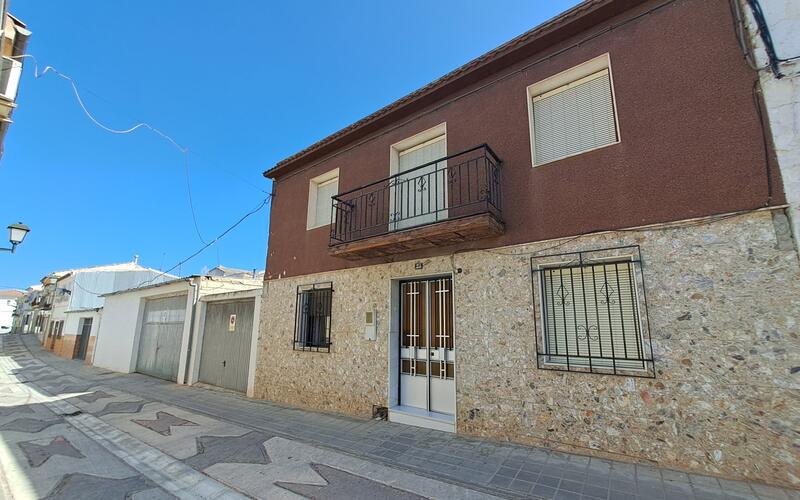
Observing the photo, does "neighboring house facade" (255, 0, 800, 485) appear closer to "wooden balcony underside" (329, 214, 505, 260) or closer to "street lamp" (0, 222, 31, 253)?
"wooden balcony underside" (329, 214, 505, 260)

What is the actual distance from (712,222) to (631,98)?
1.96 metres

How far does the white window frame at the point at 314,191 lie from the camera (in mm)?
8531

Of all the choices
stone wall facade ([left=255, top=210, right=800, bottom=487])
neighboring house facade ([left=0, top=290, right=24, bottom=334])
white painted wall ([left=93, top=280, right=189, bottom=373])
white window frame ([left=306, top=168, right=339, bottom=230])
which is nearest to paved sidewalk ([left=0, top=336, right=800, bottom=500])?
stone wall facade ([left=255, top=210, right=800, bottom=487])

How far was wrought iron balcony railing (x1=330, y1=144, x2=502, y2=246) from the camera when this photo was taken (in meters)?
5.58

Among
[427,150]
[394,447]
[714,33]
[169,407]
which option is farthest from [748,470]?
[169,407]

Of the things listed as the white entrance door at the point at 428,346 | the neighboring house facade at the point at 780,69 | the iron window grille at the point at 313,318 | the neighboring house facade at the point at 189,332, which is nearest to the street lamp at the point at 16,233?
the neighboring house facade at the point at 189,332

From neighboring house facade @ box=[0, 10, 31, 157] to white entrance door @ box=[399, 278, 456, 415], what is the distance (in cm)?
708

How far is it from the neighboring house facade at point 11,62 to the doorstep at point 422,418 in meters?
7.85

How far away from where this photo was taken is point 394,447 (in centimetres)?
499

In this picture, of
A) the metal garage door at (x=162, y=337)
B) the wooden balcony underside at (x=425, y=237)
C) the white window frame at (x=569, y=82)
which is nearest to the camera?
the white window frame at (x=569, y=82)

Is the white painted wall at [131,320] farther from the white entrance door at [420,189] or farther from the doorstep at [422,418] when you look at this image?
the doorstep at [422,418]

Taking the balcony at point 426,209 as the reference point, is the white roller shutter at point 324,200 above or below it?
above

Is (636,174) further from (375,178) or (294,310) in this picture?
(294,310)

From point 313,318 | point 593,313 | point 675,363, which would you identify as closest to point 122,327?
point 313,318
